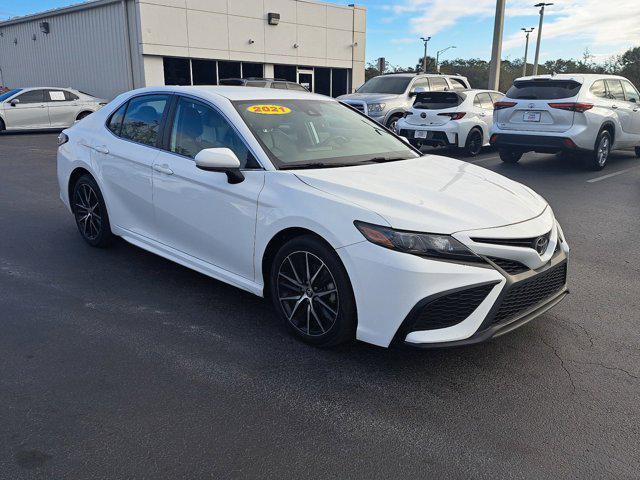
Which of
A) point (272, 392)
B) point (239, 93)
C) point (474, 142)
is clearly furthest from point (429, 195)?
point (474, 142)

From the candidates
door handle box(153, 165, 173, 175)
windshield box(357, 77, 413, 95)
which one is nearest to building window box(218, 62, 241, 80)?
windshield box(357, 77, 413, 95)

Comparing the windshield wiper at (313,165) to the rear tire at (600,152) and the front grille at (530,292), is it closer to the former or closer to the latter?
the front grille at (530,292)

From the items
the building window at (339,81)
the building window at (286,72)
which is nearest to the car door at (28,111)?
the building window at (286,72)

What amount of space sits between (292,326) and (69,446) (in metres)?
1.46

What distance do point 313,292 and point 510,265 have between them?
1.16 metres

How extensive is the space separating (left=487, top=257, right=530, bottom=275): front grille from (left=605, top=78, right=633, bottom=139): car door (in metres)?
8.77

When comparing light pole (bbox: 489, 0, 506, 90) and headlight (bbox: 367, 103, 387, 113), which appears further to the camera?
light pole (bbox: 489, 0, 506, 90)

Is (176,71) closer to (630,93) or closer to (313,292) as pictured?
(630,93)

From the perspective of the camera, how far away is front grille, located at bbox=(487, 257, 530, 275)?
2985 mm

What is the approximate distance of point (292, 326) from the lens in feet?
11.6

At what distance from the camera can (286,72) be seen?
27.8 metres

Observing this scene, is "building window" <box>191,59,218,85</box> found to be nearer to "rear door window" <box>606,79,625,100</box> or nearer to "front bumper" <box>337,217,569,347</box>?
"rear door window" <box>606,79,625,100</box>

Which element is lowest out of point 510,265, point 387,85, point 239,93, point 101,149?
point 510,265

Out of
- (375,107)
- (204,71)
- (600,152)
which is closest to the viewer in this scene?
(600,152)
